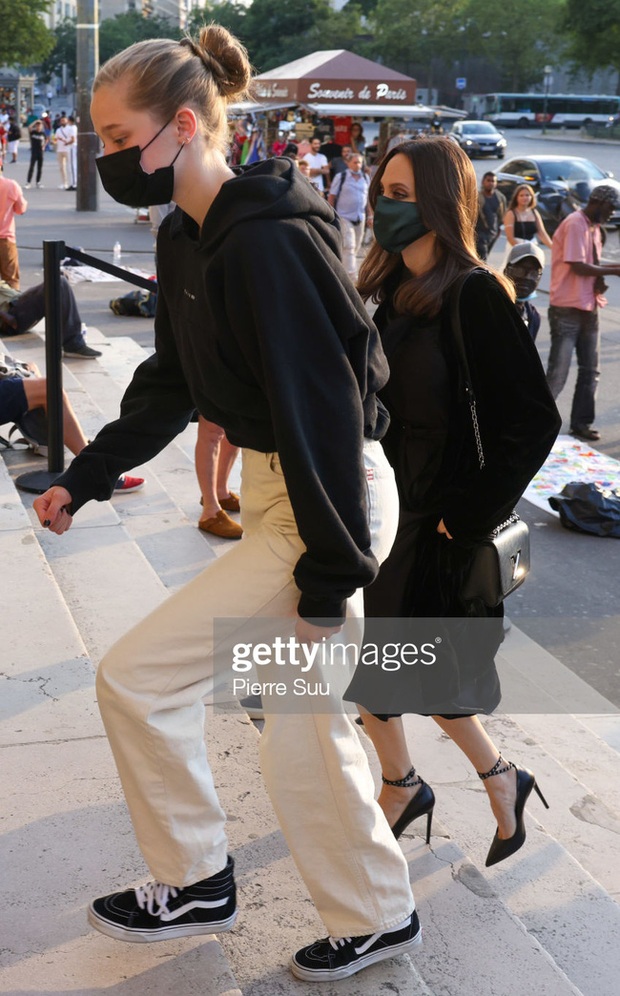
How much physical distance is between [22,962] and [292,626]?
2.72 ft

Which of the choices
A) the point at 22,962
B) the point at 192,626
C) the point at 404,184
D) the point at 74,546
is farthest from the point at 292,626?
the point at 74,546

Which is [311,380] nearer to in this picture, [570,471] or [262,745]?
[262,745]

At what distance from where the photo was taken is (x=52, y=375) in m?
5.78

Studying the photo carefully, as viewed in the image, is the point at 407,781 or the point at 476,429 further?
the point at 407,781

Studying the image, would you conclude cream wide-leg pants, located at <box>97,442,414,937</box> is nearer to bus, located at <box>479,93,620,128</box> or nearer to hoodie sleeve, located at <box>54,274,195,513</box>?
hoodie sleeve, located at <box>54,274,195,513</box>

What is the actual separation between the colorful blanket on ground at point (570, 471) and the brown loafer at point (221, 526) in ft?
7.95

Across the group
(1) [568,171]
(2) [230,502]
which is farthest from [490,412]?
(1) [568,171]

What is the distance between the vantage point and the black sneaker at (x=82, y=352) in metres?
9.07

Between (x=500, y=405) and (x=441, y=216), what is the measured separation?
49cm

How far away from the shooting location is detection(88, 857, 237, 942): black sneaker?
2207mm

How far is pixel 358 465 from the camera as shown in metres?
1.97

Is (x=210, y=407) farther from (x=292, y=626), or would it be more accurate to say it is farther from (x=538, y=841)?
(x=538, y=841)

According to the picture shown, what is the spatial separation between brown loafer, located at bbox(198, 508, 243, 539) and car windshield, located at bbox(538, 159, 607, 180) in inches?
841

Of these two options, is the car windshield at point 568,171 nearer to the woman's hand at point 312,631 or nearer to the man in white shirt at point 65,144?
the man in white shirt at point 65,144
